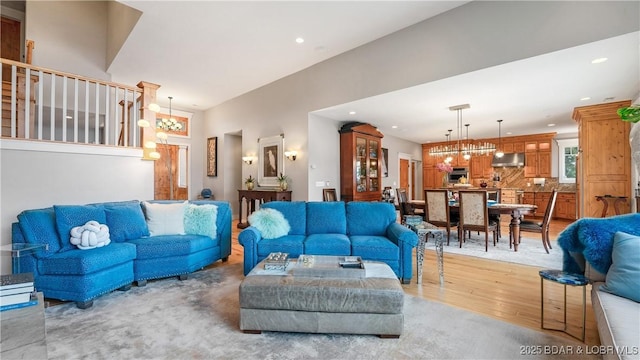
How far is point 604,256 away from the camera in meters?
1.94

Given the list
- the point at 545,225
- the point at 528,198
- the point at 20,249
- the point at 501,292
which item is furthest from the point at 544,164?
the point at 20,249

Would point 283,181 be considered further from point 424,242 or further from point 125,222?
point 424,242

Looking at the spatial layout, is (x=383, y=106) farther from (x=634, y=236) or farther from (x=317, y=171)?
(x=634, y=236)

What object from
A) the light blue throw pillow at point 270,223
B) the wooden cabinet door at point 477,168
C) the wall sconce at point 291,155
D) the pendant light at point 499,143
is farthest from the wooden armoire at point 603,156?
the light blue throw pillow at point 270,223

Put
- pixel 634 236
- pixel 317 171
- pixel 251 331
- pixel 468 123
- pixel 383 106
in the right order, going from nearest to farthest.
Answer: pixel 634 236 < pixel 251 331 < pixel 383 106 < pixel 317 171 < pixel 468 123

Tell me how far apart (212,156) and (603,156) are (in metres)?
8.74

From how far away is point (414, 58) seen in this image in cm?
414

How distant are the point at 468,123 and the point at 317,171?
4036 mm

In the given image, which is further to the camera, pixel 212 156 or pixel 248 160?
pixel 212 156

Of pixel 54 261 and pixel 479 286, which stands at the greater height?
pixel 54 261

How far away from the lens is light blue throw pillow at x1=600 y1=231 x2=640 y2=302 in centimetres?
166

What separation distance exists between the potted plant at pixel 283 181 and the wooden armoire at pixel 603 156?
18.9 ft

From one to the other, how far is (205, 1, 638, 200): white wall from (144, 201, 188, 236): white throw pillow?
107 inches

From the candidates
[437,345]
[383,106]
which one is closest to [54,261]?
[437,345]
